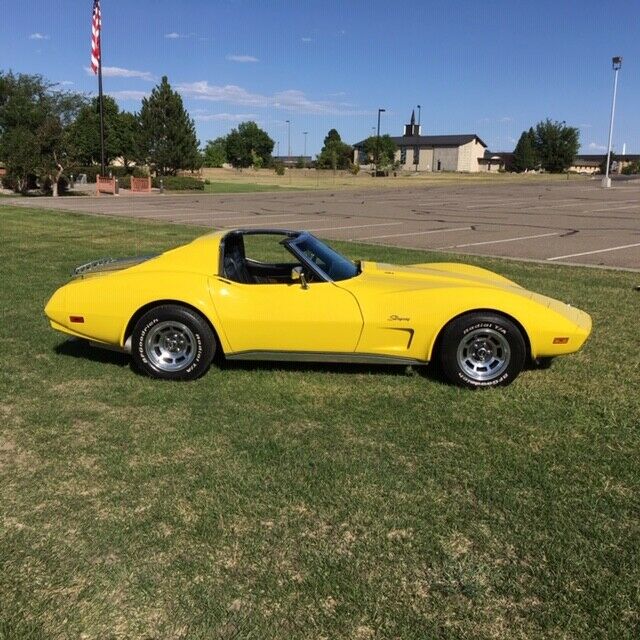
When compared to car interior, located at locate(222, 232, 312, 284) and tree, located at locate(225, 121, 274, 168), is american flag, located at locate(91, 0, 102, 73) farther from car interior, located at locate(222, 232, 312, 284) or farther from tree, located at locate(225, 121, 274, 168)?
tree, located at locate(225, 121, 274, 168)

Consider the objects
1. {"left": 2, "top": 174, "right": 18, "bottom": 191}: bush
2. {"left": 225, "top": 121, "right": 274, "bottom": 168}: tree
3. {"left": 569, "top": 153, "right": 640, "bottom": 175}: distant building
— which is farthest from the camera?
{"left": 569, "top": 153, "right": 640, "bottom": 175}: distant building

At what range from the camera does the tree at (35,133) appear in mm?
33812

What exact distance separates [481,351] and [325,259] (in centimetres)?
135

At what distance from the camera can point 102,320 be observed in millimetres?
4805

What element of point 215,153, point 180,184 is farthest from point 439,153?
point 180,184

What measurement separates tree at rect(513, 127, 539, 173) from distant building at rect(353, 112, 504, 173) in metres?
16.8

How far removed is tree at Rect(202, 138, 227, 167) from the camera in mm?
118750

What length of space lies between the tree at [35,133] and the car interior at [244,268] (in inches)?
1281

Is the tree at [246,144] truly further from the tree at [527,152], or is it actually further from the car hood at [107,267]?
the car hood at [107,267]

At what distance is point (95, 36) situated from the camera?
106 ft

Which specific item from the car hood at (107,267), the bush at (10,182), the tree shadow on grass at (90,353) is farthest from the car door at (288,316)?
the bush at (10,182)

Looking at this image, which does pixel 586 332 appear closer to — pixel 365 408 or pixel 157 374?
pixel 365 408

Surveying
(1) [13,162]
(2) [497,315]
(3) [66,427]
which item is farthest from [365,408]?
(1) [13,162]

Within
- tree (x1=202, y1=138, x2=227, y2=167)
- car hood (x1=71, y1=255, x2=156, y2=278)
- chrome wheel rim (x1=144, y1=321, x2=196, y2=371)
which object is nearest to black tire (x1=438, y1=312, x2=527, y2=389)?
chrome wheel rim (x1=144, y1=321, x2=196, y2=371)
